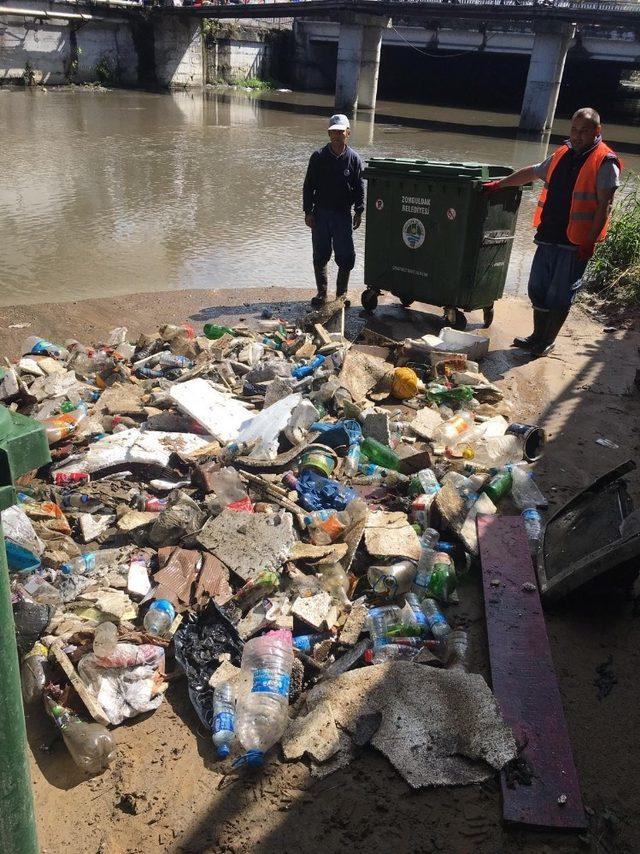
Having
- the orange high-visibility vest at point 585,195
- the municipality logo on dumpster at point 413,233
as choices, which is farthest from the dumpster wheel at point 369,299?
the orange high-visibility vest at point 585,195

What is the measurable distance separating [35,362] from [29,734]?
3426 millimetres

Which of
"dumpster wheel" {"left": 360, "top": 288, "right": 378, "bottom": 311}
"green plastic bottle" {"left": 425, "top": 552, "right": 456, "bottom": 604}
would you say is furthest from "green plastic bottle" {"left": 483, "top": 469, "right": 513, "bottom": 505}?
"dumpster wheel" {"left": 360, "top": 288, "right": 378, "bottom": 311}

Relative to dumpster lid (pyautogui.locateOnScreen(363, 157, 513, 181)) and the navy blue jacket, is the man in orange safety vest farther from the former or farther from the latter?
the navy blue jacket

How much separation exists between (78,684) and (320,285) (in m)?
5.16

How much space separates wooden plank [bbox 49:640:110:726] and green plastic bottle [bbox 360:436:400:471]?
7.40ft

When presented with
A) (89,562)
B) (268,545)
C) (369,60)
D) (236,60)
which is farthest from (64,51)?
(268,545)

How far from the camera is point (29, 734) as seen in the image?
264 centimetres

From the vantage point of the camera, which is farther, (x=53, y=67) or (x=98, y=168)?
(x=53, y=67)

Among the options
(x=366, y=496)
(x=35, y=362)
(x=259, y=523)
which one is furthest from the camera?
(x=35, y=362)

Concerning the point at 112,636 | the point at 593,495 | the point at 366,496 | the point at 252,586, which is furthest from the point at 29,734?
the point at 593,495

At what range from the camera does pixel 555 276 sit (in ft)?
19.5

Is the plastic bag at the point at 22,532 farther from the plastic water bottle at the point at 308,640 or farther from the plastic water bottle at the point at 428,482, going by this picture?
the plastic water bottle at the point at 428,482

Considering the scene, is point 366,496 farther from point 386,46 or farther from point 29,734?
point 386,46

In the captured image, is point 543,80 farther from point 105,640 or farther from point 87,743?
point 87,743
